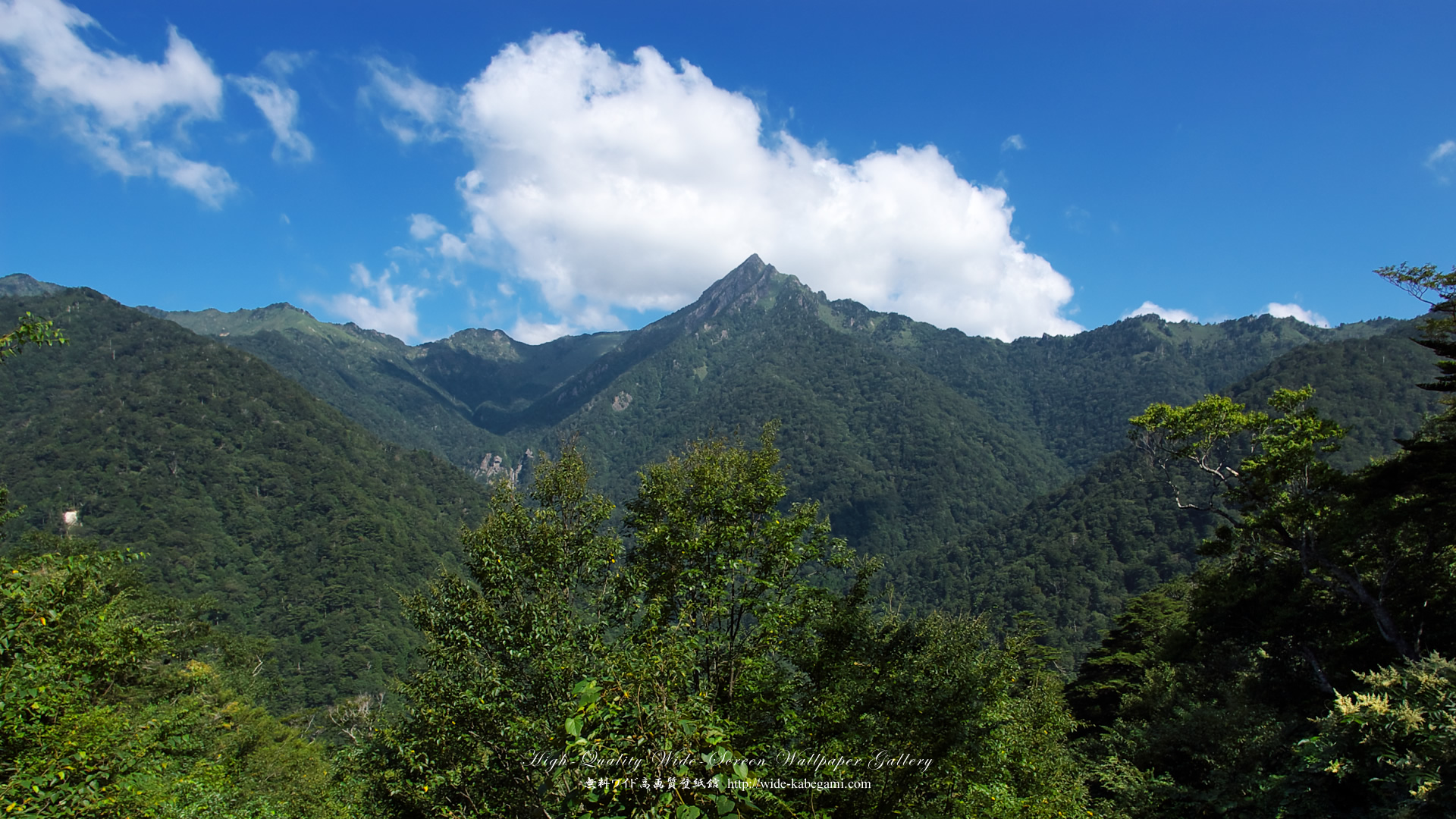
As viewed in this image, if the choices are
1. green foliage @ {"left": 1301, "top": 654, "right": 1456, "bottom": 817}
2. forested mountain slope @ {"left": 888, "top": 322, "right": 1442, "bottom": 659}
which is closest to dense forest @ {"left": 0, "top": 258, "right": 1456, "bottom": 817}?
green foliage @ {"left": 1301, "top": 654, "right": 1456, "bottom": 817}

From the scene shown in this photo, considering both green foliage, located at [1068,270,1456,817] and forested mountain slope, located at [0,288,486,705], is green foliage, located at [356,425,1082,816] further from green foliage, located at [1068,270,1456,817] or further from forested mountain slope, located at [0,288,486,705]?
forested mountain slope, located at [0,288,486,705]

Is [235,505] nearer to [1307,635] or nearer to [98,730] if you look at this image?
[98,730]

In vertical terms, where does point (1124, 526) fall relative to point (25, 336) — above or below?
above

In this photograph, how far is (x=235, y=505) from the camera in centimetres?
16312

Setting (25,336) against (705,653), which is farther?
(705,653)

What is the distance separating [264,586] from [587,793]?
574 ft

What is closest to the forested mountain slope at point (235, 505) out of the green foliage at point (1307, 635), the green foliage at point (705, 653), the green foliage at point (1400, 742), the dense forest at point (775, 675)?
the dense forest at point (775, 675)

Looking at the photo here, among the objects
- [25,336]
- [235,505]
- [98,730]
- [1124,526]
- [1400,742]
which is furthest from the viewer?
[235,505]

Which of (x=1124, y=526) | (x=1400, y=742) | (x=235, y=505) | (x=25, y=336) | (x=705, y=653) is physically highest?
(x=1124, y=526)

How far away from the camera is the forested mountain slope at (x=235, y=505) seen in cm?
12650

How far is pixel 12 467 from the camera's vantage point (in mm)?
149250

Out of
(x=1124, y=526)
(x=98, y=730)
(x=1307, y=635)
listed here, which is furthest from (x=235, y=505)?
(x=1124, y=526)

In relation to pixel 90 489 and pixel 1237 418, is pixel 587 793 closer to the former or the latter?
pixel 1237 418

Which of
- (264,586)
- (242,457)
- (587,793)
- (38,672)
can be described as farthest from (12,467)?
(587,793)
